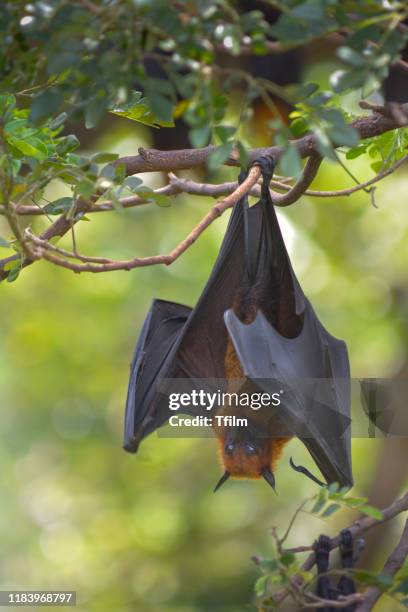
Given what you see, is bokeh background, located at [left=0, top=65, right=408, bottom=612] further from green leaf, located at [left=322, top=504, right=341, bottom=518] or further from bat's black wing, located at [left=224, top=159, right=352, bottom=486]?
green leaf, located at [left=322, top=504, right=341, bottom=518]

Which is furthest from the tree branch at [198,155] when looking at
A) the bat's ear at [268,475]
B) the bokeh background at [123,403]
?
the bokeh background at [123,403]

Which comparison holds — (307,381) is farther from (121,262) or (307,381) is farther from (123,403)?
(123,403)

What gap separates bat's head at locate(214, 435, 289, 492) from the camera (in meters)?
4.66

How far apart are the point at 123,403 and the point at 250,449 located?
235 inches

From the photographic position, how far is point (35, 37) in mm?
2121

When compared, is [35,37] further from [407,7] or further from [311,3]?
[407,7]

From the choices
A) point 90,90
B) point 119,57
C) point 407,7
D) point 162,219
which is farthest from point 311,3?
point 162,219

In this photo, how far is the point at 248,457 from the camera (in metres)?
4.66

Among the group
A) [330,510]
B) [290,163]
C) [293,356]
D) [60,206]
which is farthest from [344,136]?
[293,356]

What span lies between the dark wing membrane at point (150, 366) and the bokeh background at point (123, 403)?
15.1ft

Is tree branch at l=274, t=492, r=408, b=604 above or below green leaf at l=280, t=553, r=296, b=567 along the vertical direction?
below

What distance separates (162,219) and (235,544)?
4.46 m

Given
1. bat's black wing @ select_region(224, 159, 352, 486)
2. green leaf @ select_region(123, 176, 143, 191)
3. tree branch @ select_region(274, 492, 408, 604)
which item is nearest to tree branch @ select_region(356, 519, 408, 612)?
tree branch @ select_region(274, 492, 408, 604)

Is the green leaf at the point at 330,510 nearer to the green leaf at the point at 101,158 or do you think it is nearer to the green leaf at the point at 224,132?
the green leaf at the point at 224,132
